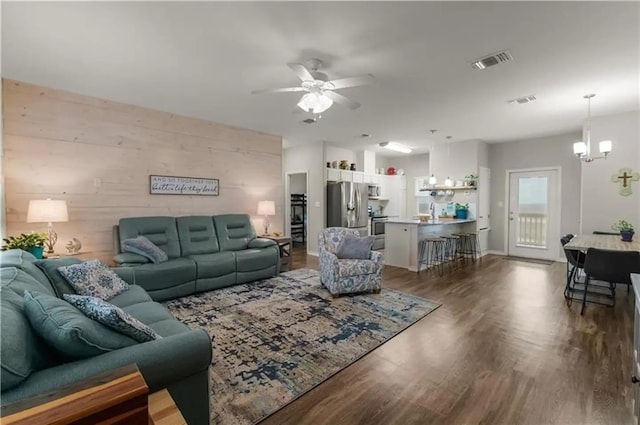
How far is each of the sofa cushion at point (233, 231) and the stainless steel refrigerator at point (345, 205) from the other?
88.5 inches

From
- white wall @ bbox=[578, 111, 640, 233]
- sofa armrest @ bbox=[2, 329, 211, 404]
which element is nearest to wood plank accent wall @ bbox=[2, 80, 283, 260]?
sofa armrest @ bbox=[2, 329, 211, 404]

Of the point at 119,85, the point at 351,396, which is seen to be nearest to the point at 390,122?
the point at 119,85

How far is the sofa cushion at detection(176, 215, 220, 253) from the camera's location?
175 inches

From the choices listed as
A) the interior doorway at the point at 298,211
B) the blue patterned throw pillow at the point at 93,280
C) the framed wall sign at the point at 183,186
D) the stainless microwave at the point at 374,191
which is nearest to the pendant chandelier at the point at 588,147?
the stainless microwave at the point at 374,191

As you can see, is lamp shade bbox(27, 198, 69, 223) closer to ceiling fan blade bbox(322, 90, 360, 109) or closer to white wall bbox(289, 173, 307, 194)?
ceiling fan blade bbox(322, 90, 360, 109)

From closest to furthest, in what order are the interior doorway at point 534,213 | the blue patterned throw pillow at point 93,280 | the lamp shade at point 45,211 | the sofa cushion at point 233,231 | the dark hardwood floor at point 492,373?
1. the dark hardwood floor at point 492,373
2. the blue patterned throw pillow at point 93,280
3. the lamp shade at point 45,211
4. the sofa cushion at point 233,231
5. the interior doorway at point 534,213

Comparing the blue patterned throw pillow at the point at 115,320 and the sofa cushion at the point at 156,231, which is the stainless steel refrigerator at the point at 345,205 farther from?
the blue patterned throw pillow at the point at 115,320

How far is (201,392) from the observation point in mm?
1521

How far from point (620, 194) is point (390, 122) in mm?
3827

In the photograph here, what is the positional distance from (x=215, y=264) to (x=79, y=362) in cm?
298

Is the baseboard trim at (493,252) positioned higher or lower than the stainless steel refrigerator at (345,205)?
lower

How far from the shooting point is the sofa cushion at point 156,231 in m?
4.02

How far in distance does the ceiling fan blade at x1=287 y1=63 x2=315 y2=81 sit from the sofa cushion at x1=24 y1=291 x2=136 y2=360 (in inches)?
89.9

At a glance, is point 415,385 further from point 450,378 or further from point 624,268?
point 624,268
